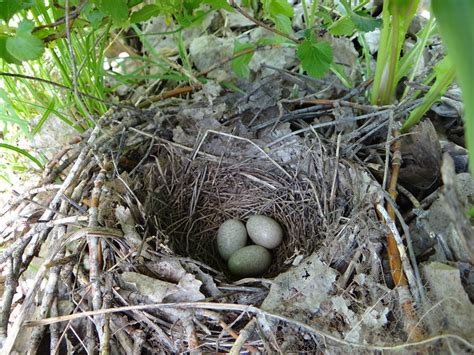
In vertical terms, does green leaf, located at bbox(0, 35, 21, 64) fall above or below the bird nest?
above

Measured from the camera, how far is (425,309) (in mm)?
746

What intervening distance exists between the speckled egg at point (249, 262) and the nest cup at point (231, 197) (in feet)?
0.11

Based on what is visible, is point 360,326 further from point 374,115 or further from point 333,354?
point 374,115

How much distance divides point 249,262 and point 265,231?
12cm

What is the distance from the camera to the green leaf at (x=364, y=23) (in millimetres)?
913

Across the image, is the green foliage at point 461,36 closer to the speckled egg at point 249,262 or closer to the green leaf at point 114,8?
the green leaf at point 114,8

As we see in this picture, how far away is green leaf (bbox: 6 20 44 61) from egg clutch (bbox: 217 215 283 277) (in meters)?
0.72

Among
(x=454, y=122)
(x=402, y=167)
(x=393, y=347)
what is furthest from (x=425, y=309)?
(x=454, y=122)

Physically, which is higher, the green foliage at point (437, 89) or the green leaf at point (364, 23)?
the green leaf at point (364, 23)

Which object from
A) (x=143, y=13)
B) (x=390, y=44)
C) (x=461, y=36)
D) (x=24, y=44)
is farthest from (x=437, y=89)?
(x=24, y=44)

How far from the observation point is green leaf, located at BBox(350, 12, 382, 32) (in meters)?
0.91

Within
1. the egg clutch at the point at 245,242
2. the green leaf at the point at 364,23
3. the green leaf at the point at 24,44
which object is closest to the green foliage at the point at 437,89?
the green leaf at the point at 364,23

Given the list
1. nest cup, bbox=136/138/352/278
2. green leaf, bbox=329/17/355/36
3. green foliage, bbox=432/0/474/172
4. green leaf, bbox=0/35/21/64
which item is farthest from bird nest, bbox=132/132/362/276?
green foliage, bbox=432/0/474/172

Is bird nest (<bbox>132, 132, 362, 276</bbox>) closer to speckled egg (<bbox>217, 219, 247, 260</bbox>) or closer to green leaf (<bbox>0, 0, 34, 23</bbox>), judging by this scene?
speckled egg (<bbox>217, 219, 247, 260</bbox>)
